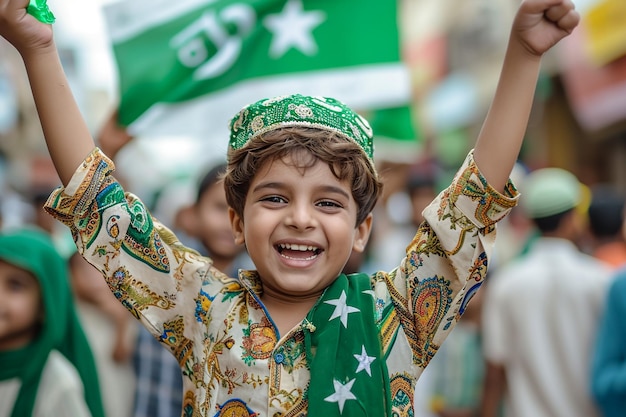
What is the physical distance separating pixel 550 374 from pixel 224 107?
2279mm

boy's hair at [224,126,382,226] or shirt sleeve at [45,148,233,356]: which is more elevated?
boy's hair at [224,126,382,226]

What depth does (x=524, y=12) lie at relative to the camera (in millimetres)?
1981

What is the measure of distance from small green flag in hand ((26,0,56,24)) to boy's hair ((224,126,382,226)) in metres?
0.54

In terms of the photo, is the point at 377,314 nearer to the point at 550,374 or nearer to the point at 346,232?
the point at 346,232

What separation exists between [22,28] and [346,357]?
3.49ft

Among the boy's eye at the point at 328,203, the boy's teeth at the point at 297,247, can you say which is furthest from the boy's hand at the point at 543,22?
the boy's teeth at the point at 297,247

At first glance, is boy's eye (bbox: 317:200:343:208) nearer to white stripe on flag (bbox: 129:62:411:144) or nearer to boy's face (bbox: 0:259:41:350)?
boy's face (bbox: 0:259:41:350)

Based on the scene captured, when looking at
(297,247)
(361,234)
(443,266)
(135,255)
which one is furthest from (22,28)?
(443,266)

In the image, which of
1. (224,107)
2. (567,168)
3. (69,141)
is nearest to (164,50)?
(224,107)

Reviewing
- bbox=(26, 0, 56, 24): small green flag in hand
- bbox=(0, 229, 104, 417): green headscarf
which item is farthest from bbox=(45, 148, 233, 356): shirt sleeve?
bbox=(0, 229, 104, 417): green headscarf

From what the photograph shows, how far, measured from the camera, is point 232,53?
4.36 m

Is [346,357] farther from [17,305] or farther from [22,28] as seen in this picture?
[17,305]

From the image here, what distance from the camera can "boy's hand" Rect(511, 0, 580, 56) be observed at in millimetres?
1954

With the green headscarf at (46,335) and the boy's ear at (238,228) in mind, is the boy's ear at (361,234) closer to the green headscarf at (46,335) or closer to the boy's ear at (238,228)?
the boy's ear at (238,228)
